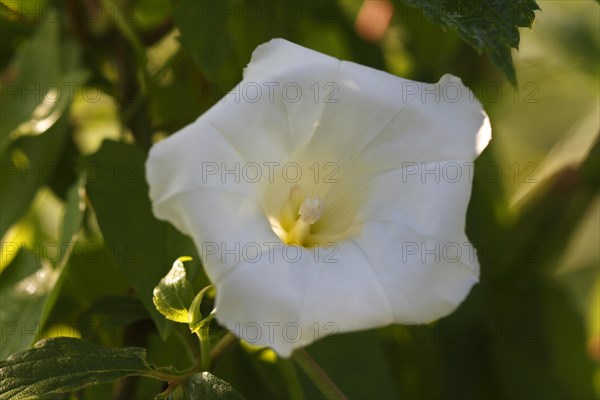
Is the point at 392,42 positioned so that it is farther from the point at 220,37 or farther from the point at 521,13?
the point at 521,13

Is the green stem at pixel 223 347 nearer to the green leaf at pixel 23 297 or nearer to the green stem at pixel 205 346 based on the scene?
the green stem at pixel 205 346

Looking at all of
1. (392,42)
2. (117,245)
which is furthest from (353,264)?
(392,42)

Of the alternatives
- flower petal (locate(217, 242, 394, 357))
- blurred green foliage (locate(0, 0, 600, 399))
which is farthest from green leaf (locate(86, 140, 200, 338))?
flower petal (locate(217, 242, 394, 357))

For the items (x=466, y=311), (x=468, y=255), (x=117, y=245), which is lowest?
(x=466, y=311)

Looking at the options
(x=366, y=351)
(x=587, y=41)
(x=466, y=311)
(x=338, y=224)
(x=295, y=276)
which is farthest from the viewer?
(x=587, y=41)

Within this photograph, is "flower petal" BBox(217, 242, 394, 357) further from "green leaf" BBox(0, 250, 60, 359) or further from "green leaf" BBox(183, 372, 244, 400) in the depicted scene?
"green leaf" BBox(0, 250, 60, 359)

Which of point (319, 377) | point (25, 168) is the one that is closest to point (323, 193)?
point (319, 377)

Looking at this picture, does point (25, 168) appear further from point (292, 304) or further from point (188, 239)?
point (292, 304)
